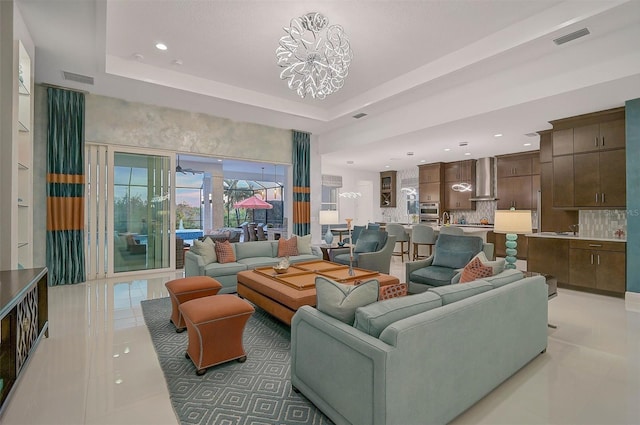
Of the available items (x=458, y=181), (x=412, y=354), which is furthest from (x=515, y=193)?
(x=412, y=354)

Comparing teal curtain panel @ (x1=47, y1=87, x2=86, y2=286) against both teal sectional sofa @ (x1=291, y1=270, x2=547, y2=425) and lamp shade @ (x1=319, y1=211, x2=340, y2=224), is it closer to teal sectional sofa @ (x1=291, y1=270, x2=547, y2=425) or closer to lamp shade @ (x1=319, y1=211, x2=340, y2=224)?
lamp shade @ (x1=319, y1=211, x2=340, y2=224)

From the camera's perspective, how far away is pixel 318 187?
8.23 meters

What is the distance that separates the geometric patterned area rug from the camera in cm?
192

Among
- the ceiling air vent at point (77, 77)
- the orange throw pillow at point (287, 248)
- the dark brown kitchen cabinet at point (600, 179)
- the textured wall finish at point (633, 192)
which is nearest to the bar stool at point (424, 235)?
the dark brown kitchen cabinet at point (600, 179)

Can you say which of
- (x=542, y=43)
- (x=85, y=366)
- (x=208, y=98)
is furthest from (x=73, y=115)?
(x=542, y=43)

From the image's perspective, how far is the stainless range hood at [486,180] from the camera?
9.02m

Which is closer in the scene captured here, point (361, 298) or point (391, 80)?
point (361, 298)

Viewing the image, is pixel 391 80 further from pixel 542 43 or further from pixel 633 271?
pixel 633 271

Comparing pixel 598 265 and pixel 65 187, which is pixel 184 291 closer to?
pixel 65 187

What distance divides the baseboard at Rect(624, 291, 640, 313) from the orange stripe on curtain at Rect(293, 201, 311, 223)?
5.87 meters

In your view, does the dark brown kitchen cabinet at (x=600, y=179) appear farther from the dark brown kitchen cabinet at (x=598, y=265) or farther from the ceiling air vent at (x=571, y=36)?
the ceiling air vent at (x=571, y=36)

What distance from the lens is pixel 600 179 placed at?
4934mm

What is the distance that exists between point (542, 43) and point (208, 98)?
15.8 feet

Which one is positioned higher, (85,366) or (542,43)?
(542,43)
